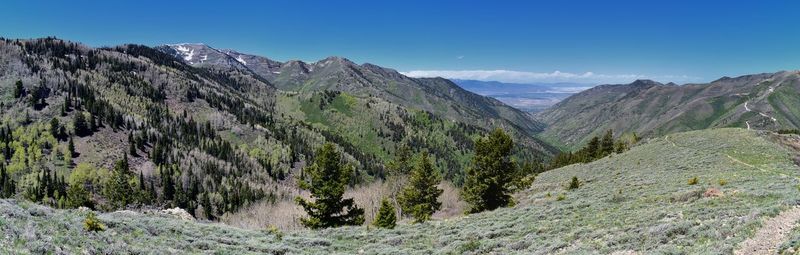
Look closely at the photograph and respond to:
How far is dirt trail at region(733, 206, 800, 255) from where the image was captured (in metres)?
15.3

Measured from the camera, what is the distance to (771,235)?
54.4ft

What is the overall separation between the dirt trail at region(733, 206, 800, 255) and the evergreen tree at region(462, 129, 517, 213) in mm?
31431

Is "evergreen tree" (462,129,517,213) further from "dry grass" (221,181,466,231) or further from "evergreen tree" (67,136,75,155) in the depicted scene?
"evergreen tree" (67,136,75,155)

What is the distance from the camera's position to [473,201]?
170ft

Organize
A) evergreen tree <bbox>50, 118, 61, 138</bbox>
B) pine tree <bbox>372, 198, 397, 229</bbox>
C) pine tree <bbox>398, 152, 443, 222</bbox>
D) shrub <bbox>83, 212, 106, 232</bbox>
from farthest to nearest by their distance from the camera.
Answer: evergreen tree <bbox>50, 118, 61, 138</bbox>
pine tree <bbox>398, 152, 443, 222</bbox>
pine tree <bbox>372, 198, 397, 229</bbox>
shrub <bbox>83, 212, 106, 232</bbox>

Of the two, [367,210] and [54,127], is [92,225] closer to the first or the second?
[367,210]

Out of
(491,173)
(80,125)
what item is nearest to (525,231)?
(491,173)

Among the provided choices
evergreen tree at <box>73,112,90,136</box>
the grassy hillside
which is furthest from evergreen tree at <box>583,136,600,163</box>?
evergreen tree at <box>73,112,90,136</box>

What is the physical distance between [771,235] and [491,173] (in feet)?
111

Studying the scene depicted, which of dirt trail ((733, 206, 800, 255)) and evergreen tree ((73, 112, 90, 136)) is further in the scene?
evergreen tree ((73, 112, 90, 136))

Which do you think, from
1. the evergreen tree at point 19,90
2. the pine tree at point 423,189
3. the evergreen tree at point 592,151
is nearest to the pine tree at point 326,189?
the pine tree at point 423,189

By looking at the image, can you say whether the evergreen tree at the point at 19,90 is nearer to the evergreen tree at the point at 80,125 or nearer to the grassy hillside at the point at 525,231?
the evergreen tree at the point at 80,125

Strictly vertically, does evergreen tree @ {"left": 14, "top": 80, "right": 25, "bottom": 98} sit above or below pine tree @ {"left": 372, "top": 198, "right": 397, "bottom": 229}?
above

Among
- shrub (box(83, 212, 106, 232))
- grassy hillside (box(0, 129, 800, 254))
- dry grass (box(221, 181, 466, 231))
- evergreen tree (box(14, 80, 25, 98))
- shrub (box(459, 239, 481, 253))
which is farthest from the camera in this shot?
evergreen tree (box(14, 80, 25, 98))
